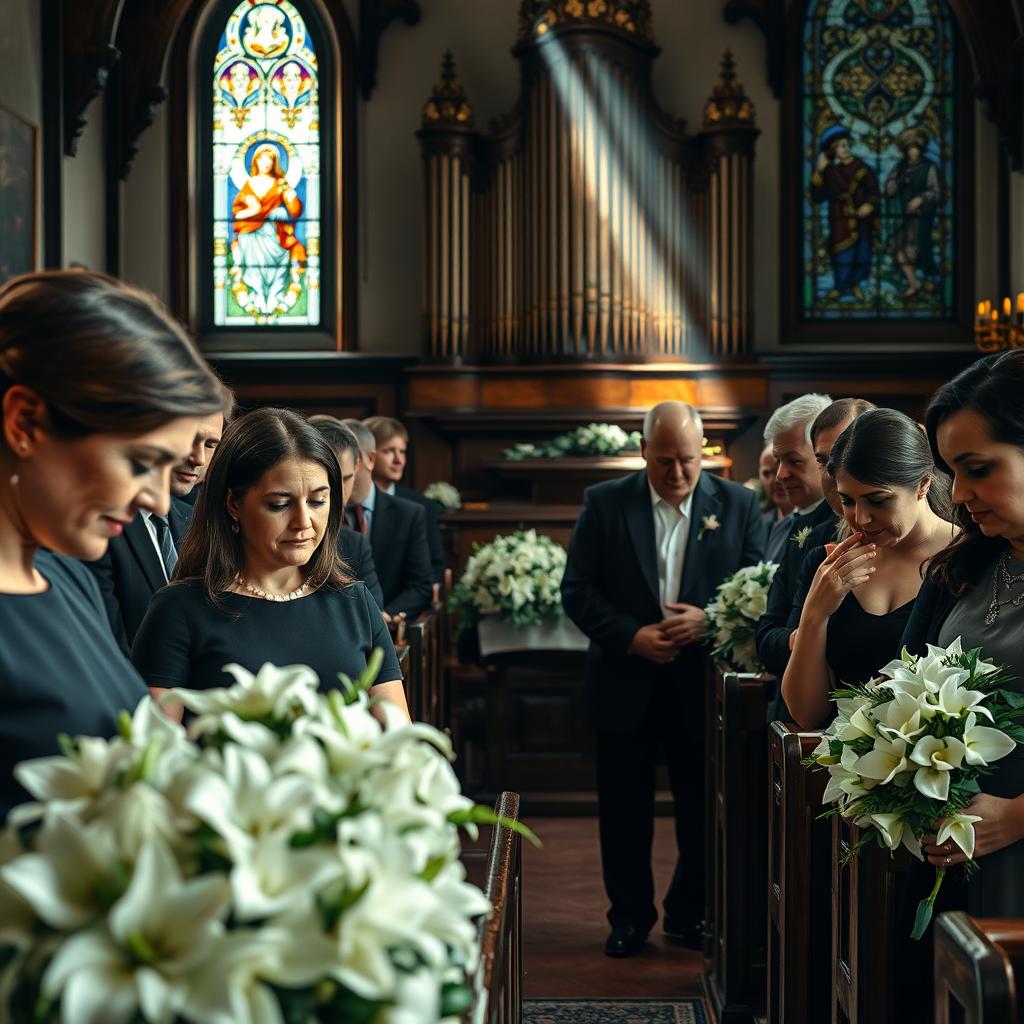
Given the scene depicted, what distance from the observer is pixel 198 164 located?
446 inches

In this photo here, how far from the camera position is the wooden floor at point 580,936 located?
4.72m

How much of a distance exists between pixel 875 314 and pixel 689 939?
7088mm

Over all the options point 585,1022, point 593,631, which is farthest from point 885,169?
point 585,1022

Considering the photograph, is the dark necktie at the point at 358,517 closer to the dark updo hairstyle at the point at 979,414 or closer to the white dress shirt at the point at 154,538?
the white dress shirt at the point at 154,538

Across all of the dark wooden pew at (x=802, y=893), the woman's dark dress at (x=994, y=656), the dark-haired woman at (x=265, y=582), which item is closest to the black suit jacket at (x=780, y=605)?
the dark wooden pew at (x=802, y=893)

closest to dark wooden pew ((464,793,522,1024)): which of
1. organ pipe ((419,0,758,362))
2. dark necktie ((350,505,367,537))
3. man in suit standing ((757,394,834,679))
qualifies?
man in suit standing ((757,394,834,679))

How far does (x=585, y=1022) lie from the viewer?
4355mm

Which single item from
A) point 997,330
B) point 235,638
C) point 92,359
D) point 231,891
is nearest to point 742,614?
point 235,638

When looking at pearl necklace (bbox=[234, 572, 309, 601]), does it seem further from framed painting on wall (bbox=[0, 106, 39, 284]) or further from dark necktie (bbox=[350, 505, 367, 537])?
framed painting on wall (bbox=[0, 106, 39, 284])

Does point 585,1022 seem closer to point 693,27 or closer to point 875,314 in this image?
point 875,314

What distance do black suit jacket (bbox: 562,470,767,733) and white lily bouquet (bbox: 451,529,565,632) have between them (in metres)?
1.57

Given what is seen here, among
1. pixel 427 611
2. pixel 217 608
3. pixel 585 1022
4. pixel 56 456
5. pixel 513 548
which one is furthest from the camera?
pixel 513 548

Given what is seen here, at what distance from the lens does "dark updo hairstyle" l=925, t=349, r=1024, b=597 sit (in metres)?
2.57

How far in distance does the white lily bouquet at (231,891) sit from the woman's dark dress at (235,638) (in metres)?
1.59
